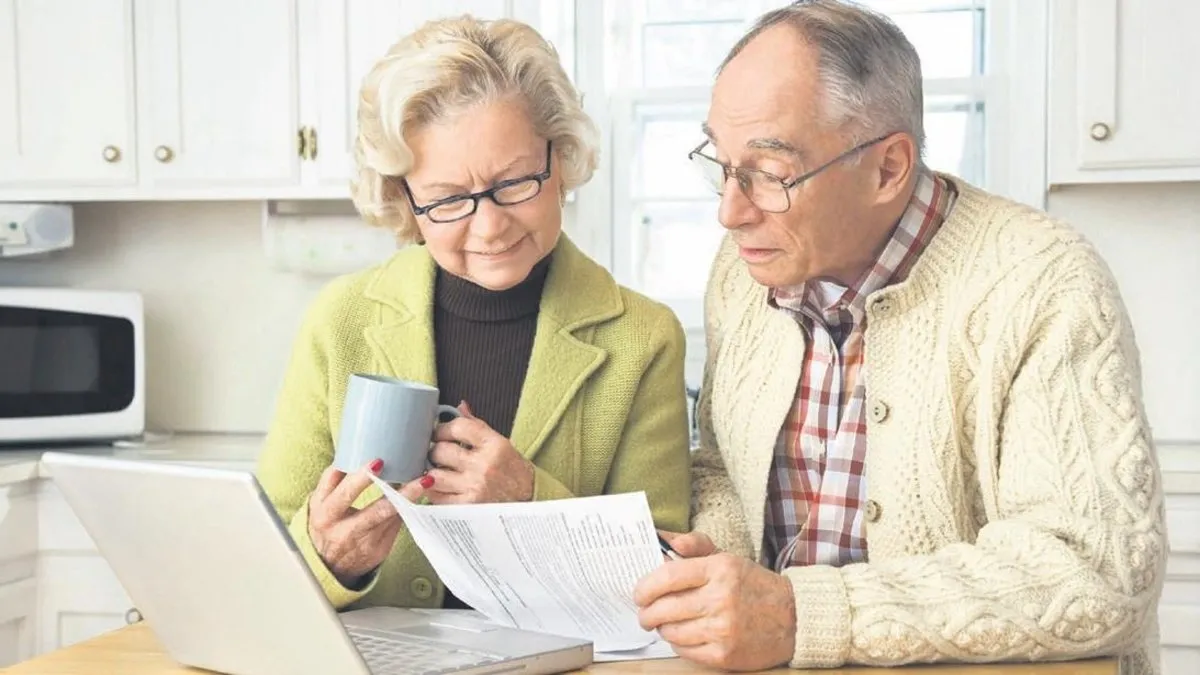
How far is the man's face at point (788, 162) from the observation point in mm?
1538

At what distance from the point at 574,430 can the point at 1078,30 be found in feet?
5.47

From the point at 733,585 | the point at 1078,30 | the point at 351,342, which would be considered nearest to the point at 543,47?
the point at 351,342

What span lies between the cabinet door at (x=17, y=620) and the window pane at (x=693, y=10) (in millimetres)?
1793

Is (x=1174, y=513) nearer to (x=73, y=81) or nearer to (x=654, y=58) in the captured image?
(x=654, y=58)

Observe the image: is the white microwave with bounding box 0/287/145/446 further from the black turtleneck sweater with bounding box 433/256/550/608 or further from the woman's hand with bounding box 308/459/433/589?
the woman's hand with bounding box 308/459/433/589

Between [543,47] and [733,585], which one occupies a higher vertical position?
[543,47]

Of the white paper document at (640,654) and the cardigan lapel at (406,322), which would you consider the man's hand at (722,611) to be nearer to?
the white paper document at (640,654)

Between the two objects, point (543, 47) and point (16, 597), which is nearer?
point (543, 47)

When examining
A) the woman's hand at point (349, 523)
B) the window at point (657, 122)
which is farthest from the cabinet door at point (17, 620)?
the woman's hand at point (349, 523)

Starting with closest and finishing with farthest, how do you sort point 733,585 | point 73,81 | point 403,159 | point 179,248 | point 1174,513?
point 733,585, point 403,159, point 1174,513, point 73,81, point 179,248

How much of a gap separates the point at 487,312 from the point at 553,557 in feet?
1.52

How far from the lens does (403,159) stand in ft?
5.26

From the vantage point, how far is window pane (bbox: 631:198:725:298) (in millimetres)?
3359

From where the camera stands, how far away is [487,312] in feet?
5.65
